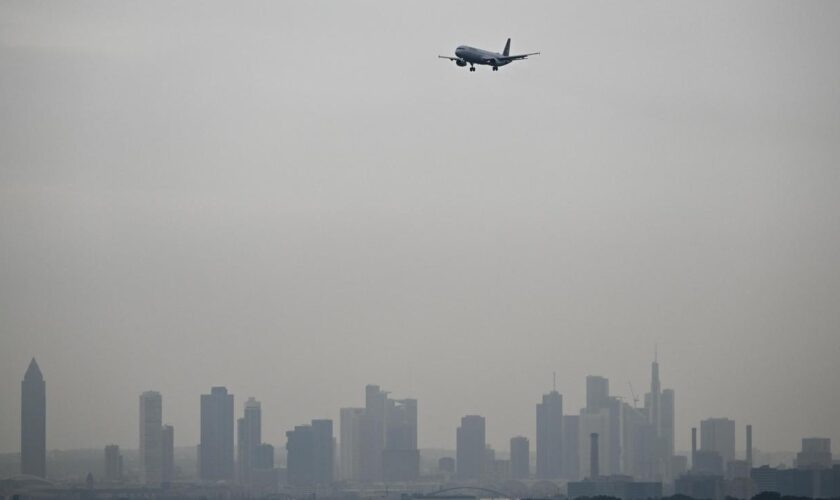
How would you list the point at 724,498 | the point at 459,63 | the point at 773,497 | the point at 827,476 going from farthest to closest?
the point at 827,476 < the point at 724,498 < the point at 773,497 < the point at 459,63

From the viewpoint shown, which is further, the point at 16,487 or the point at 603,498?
the point at 16,487

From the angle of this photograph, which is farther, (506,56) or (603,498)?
(603,498)

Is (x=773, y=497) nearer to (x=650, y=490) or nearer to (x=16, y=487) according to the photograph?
(x=650, y=490)

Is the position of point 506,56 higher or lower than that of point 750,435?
higher

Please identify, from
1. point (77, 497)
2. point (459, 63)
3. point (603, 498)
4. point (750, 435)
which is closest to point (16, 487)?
point (77, 497)

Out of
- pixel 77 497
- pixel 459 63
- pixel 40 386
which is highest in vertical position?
pixel 459 63

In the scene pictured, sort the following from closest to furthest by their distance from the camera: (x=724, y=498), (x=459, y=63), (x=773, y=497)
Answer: (x=459, y=63) < (x=773, y=497) < (x=724, y=498)

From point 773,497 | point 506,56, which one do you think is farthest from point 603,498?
point 506,56

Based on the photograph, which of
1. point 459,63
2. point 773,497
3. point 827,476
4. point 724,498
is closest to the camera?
point 459,63

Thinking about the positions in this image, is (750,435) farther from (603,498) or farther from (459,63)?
(459,63)
